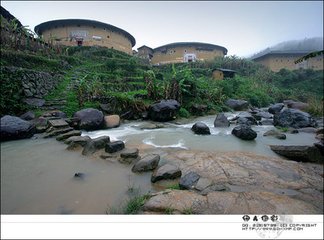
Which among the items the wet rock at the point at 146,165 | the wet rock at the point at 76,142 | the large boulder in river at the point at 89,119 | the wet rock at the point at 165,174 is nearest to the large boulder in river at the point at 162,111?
the large boulder in river at the point at 89,119

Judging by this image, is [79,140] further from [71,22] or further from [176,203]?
[71,22]

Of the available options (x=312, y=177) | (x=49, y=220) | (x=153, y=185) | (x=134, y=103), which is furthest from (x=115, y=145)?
(x=134, y=103)

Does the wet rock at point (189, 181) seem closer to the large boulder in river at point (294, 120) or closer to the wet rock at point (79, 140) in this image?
the wet rock at point (79, 140)

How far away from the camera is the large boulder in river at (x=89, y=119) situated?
7.46 m

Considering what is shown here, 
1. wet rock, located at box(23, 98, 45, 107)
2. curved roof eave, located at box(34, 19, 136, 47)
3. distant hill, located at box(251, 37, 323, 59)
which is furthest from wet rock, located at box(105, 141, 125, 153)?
distant hill, located at box(251, 37, 323, 59)

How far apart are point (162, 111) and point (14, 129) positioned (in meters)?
6.30

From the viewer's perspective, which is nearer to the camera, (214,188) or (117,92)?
(214,188)

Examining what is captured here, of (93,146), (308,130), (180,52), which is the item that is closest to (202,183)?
(93,146)

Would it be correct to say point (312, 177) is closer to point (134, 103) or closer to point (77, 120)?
point (77, 120)

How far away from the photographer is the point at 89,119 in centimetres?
762

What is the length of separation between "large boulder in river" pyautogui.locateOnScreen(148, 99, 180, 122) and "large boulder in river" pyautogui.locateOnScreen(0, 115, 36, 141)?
221 inches

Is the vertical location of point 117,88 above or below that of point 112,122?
above

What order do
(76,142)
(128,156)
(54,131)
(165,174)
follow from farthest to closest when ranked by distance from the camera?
(54,131), (76,142), (128,156), (165,174)

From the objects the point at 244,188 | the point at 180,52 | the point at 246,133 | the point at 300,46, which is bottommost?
the point at 246,133
